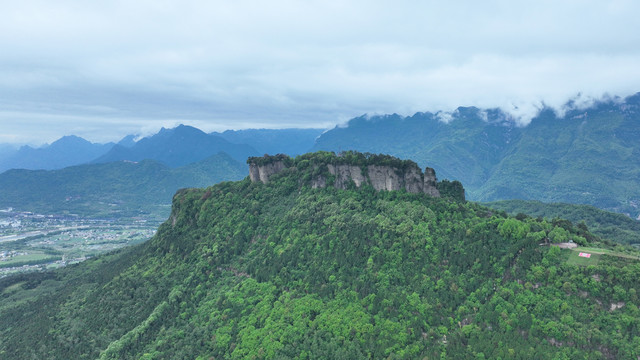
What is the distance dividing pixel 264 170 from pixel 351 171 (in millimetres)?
33578

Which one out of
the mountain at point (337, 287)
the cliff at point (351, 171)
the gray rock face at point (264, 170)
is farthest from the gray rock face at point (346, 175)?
the gray rock face at point (264, 170)

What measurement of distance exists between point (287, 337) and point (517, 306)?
143ft

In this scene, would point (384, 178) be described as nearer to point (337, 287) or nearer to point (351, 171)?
point (351, 171)

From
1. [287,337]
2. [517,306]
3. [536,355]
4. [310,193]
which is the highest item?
[310,193]

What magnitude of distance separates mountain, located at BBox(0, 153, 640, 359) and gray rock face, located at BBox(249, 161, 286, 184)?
90 centimetres

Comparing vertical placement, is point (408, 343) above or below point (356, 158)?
below

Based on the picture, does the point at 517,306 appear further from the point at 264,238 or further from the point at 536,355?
the point at 264,238

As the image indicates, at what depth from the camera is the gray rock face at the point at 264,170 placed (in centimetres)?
12756

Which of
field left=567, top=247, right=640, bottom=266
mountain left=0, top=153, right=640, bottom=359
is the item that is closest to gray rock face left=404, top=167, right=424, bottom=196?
mountain left=0, top=153, right=640, bottom=359

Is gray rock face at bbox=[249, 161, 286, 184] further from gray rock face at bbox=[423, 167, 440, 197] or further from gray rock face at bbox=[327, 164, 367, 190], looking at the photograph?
gray rock face at bbox=[423, 167, 440, 197]

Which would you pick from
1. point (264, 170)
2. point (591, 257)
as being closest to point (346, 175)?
point (264, 170)

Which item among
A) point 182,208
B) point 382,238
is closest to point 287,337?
point 382,238

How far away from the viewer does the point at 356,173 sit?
110m

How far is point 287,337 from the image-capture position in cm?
7331
